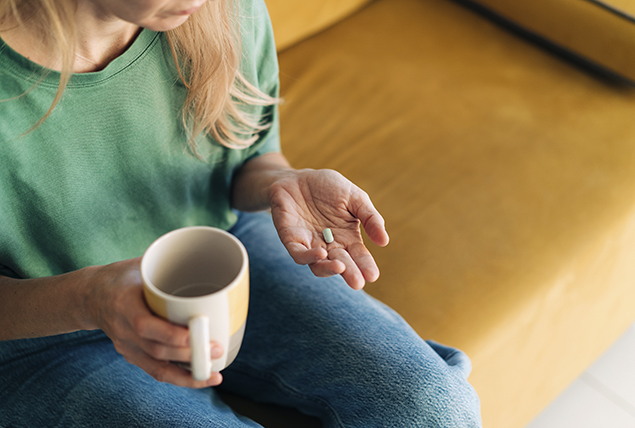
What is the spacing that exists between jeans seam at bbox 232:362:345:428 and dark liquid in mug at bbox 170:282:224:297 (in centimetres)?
22

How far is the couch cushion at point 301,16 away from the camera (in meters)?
1.26

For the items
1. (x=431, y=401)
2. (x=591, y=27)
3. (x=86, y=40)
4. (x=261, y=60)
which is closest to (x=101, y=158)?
(x=86, y=40)

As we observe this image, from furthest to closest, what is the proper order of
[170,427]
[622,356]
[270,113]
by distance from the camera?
[622,356] < [270,113] < [170,427]

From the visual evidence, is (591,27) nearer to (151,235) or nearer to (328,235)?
(328,235)

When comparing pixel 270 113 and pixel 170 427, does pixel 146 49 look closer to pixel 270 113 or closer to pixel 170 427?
pixel 270 113

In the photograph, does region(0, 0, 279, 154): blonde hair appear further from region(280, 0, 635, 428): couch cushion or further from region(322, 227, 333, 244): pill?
region(280, 0, 635, 428): couch cushion

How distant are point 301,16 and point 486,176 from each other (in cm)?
60

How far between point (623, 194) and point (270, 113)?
29.2 inches

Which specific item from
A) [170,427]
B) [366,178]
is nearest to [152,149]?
[170,427]

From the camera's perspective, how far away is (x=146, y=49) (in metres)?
0.66

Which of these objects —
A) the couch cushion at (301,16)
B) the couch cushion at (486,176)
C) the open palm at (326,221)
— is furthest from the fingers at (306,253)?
the couch cushion at (301,16)

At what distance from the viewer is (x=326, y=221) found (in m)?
0.67

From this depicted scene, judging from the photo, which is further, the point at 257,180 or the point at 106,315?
the point at 257,180

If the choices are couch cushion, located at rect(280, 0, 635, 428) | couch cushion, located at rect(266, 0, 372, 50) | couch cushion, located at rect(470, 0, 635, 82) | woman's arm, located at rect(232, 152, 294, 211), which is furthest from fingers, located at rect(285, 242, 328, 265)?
couch cushion, located at rect(470, 0, 635, 82)
